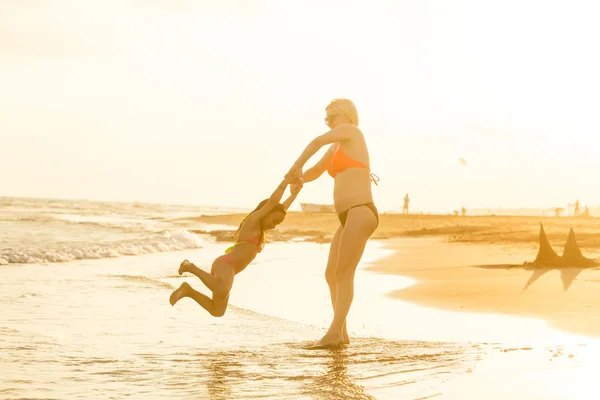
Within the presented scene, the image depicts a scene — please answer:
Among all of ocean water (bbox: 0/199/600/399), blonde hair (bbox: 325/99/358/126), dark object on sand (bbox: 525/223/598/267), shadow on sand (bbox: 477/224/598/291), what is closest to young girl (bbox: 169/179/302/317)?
ocean water (bbox: 0/199/600/399)

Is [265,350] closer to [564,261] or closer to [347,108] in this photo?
[347,108]

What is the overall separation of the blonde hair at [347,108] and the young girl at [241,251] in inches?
31.1

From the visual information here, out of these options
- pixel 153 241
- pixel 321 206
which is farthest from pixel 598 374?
pixel 321 206

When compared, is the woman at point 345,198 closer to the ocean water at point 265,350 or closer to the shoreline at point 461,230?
the ocean water at point 265,350

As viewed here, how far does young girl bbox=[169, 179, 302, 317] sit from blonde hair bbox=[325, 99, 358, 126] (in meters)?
0.79

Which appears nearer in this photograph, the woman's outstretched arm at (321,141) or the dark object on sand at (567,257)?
the woman's outstretched arm at (321,141)

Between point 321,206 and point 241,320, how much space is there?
6809 cm

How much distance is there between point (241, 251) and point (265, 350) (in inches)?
34.4

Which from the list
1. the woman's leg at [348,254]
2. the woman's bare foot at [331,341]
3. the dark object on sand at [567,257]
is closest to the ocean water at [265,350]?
the woman's bare foot at [331,341]

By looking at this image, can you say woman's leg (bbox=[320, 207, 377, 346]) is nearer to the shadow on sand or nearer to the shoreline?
the shadow on sand

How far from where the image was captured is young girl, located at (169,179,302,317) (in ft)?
19.3

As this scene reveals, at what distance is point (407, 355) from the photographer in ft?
18.6

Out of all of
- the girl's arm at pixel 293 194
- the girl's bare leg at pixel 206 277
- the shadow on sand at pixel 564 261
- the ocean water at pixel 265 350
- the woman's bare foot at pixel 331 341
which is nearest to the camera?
the ocean water at pixel 265 350

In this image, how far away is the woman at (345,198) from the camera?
612cm
